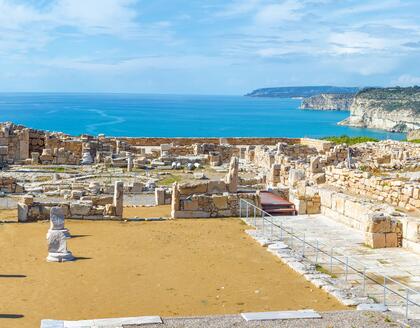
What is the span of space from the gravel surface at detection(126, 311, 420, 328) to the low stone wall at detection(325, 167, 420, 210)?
8906mm

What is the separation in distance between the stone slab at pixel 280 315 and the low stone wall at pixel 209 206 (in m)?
9.56

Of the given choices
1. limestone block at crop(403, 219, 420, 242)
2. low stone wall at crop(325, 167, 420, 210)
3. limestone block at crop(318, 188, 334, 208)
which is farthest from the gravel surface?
limestone block at crop(318, 188, 334, 208)

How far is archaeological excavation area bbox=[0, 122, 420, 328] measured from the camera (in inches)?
466

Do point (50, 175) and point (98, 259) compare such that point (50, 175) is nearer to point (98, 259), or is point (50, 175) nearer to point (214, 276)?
point (98, 259)

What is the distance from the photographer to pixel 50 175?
33000mm

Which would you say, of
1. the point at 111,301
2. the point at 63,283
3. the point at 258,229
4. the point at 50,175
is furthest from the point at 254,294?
the point at 50,175

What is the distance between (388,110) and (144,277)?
152273mm

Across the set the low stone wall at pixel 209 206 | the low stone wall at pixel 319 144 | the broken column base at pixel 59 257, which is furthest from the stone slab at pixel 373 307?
the low stone wall at pixel 319 144

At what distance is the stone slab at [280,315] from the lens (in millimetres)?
10586

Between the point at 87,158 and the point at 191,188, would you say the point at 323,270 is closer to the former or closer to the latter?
the point at 191,188

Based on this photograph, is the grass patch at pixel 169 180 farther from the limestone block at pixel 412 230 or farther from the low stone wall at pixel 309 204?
the limestone block at pixel 412 230

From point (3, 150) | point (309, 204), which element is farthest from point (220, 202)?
point (3, 150)

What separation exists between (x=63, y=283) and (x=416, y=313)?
6.68 meters

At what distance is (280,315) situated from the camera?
1073 cm
